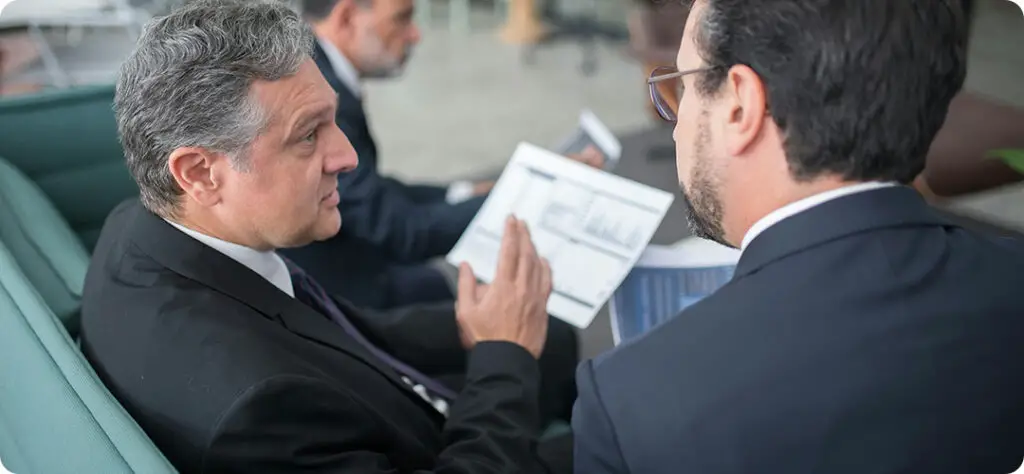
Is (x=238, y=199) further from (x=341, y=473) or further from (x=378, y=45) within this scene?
(x=378, y=45)

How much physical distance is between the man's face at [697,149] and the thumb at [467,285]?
1.76ft

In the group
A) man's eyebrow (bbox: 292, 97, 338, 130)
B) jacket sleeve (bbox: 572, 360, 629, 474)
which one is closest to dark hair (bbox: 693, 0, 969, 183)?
jacket sleeve (bbox: 572, 360, 629, 474)

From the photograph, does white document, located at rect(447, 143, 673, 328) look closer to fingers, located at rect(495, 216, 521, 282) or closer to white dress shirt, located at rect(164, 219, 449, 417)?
fingers, located at rect(495, 216, 521, 282)

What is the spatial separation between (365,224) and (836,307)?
1158mm

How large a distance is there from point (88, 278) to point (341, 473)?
511 millimetres

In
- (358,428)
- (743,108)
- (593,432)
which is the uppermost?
(743,108)

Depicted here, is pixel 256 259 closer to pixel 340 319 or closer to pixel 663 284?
pixel 340 319

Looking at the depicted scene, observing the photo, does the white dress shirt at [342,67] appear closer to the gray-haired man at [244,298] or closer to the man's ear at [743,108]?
the gray-haired man at [244,298]

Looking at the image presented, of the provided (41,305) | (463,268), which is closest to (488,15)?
(463,268)

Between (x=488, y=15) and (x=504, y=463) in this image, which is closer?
(x=504, y=463)

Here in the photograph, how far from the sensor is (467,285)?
1.37 m

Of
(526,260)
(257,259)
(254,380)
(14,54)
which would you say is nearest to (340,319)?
(257,259)

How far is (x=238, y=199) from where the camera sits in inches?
41.6

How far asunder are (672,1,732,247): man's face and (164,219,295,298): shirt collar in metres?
0.60
